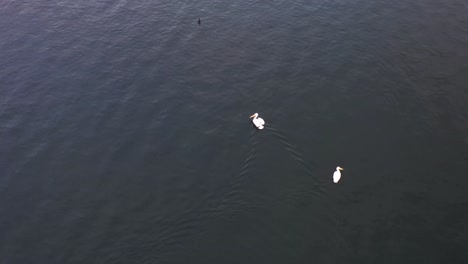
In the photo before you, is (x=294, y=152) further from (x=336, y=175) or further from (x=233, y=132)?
(x=233, y=132)

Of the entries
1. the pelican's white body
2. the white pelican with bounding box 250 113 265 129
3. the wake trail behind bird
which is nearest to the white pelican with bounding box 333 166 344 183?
the pelican's white body

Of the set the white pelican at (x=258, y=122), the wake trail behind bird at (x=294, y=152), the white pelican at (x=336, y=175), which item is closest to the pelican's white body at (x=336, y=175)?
the white pelican at (x=336, y=175)

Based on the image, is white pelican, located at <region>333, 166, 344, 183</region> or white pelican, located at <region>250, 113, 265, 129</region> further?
white pelican, located at <region>250, 113, 265, 129</region>

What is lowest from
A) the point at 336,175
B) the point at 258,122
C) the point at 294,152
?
the point at 294,152

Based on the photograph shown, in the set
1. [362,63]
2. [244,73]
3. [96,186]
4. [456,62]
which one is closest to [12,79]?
[96,186]

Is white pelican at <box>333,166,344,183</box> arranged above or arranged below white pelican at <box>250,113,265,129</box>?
below

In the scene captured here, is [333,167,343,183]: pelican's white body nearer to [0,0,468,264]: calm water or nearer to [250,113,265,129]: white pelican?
[0,0,468,264]: calm water

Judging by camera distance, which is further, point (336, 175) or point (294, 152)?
point (294, 152)

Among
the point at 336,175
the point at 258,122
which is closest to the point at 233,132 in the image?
the point at 258,122

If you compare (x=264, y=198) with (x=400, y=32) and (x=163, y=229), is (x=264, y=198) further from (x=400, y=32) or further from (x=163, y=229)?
(x=400, y=32)
